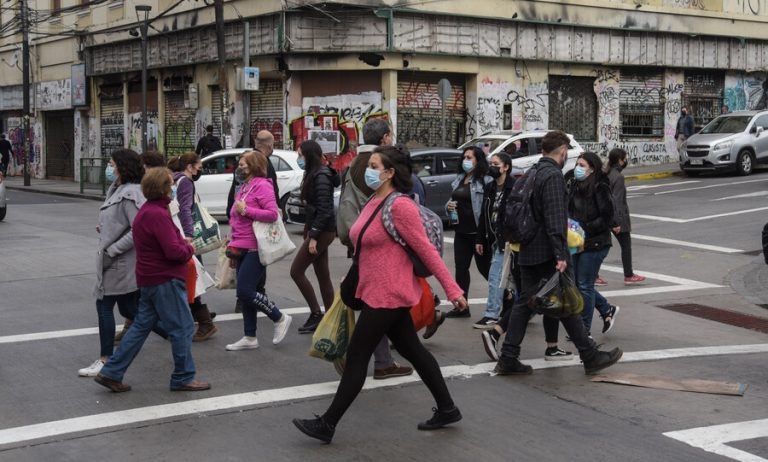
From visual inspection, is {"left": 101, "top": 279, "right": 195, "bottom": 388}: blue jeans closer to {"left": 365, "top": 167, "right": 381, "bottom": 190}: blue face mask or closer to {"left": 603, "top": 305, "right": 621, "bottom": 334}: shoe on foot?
{"left": 365, "top": 167, "right": 381, "bottom": 190}: blue face mask

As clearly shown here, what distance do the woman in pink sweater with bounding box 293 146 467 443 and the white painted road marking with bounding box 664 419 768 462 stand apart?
1.47 meters

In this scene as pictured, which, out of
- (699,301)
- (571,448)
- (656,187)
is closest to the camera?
(571,448)

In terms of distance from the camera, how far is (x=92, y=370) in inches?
313

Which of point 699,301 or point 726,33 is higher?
point 726,33

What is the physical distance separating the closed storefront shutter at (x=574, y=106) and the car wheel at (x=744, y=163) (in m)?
5.60

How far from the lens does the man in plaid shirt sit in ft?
25.0

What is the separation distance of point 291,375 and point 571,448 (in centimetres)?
260

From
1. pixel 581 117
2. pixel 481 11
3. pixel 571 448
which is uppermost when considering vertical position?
pixel 481 11

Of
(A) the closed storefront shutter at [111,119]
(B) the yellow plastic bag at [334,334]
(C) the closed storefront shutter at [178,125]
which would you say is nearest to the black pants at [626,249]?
(B) the yellow plastic bag at [334,334]

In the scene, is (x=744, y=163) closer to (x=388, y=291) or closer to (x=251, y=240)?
(x=251, y=240)

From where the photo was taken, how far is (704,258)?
50.3 feet

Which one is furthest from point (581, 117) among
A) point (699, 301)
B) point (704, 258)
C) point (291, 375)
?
point (291, 375)

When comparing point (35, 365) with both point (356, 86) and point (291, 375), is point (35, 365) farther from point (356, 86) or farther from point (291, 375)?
point (356, 86)

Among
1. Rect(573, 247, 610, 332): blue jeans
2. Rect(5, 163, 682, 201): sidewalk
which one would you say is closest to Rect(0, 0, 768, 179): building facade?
Rect(5, 163, 682, 201): sidewalk
